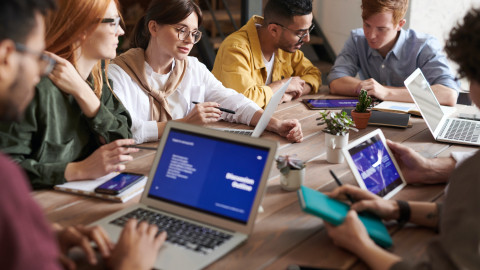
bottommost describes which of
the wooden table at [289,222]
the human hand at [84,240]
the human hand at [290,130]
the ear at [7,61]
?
the wooden table at [289,222]

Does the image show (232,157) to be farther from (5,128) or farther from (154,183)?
(5,128)

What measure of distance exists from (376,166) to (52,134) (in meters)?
1.08

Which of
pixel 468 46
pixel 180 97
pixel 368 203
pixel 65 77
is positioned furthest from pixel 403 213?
pixel 180 97

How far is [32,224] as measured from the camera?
818mm

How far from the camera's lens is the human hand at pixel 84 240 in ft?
3.74

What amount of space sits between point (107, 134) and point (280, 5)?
158 cm

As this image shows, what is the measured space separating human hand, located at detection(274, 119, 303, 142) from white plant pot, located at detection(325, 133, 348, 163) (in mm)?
258

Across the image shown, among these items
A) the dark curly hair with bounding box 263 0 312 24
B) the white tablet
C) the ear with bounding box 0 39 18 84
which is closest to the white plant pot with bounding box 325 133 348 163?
the white tablet

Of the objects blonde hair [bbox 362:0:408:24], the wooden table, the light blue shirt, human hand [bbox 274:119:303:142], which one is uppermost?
blonde hair [bbox 362:0:408:24]

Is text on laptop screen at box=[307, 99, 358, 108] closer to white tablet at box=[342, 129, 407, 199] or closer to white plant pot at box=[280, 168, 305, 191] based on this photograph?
white tablet at box=[342, 129, 407, 199]

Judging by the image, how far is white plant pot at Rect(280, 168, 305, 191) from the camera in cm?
162

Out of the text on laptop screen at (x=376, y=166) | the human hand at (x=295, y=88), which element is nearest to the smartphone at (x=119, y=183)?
the text on laptop screen at (x=376, y=166)

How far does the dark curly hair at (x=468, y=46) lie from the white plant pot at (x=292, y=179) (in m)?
0.58

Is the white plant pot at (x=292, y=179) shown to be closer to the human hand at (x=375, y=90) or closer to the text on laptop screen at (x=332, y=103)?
the text on laptop screen at (x=332, y=103)
